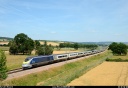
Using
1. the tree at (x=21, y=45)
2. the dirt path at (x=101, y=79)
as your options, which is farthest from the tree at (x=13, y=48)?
the dirt path at (x=101, y=79)

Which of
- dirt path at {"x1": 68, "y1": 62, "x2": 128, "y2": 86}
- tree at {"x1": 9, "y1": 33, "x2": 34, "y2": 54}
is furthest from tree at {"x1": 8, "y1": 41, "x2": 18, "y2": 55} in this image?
dirt path at {"x1": 68, "y1": 62, "x2": 128, "y2": 86}

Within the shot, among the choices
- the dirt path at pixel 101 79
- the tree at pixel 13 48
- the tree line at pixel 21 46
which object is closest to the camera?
the dirt path at pixel 101 79

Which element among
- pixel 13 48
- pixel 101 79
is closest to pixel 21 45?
pixel 13 48

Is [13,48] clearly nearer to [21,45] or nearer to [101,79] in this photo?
[21,45]

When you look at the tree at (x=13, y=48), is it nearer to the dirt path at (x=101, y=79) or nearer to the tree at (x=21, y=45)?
the tree at (x=21, y=45)

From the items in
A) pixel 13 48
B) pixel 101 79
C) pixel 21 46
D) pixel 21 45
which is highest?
pixel 21 45

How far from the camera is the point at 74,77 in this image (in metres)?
38.9

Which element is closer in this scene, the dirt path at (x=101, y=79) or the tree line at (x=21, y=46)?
the dirt path at (x=101, y=79)

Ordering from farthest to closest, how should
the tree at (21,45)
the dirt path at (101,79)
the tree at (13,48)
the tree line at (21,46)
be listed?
the tree at (21,45), the tree line at (21,46), the tree at (13,48), the dirt path at (101,79)

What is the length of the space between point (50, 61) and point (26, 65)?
1364 cm

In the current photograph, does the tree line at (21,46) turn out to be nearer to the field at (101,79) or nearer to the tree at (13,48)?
the tree at (13,48)

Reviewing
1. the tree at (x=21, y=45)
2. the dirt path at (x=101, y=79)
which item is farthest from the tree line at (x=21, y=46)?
the dirt path at (x=101, y=79)

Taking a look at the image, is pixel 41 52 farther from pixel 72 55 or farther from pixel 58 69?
pixel 58 69

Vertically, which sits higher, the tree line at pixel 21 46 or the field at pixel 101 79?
the tree line at pixel 21 46
